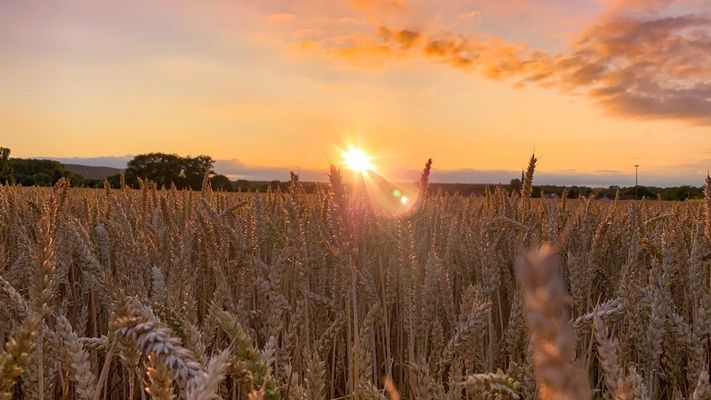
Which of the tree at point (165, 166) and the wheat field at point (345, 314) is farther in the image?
the tree at point (165, 166)

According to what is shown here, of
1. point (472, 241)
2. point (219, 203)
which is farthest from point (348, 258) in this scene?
point (219, 203)

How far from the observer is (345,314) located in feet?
8.66

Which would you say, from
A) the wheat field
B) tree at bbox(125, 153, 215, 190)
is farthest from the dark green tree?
the wheat field

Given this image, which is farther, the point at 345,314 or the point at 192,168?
the point at 192,168

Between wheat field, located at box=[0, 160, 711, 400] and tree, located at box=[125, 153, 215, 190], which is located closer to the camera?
wheat field, located at box=[0, 160, 711, 400]

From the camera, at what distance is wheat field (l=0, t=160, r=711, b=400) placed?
33.3 inches

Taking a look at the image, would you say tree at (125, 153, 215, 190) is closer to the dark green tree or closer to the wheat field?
the dark green tree

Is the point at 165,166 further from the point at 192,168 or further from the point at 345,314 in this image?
the point at 345,314

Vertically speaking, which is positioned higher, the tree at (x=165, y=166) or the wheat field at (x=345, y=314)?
the tree at (x=165, y=166)

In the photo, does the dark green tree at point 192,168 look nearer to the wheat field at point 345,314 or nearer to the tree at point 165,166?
the tree at point 165,166

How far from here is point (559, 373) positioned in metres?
0.42

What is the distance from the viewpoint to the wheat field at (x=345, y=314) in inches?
33.3

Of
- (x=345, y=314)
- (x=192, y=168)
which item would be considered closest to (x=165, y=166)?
(x=192, y=168)

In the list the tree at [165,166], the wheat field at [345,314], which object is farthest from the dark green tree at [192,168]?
the wheat field at [345,314]
